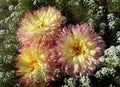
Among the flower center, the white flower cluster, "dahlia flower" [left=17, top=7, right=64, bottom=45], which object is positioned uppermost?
"dahlia flower" [left=17, top=7, right=64, bottom=45]

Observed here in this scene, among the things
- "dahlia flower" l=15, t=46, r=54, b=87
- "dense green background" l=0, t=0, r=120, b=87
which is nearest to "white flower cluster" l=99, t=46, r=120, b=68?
"dense green background" l=0, t=0, r=120, b=87

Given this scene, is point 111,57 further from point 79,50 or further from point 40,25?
point 40,25

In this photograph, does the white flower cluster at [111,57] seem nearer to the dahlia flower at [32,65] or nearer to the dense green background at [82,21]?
the dense green background at [82,21]

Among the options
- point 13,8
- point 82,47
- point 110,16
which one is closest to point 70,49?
point 82,47

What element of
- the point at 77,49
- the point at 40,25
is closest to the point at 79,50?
the point at 77,49

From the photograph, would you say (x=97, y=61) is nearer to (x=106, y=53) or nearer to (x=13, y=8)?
(x=106, y=53)

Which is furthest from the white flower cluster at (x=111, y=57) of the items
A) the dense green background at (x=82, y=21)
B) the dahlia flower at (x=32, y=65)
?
the dahlia flower at (x=32, y=65)

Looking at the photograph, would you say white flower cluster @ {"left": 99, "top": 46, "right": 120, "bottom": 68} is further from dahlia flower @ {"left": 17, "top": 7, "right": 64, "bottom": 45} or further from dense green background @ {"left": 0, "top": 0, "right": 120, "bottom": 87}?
dahlia flower @ {"left": 17, "top": 7, "right": 64, "bottom": 45}
